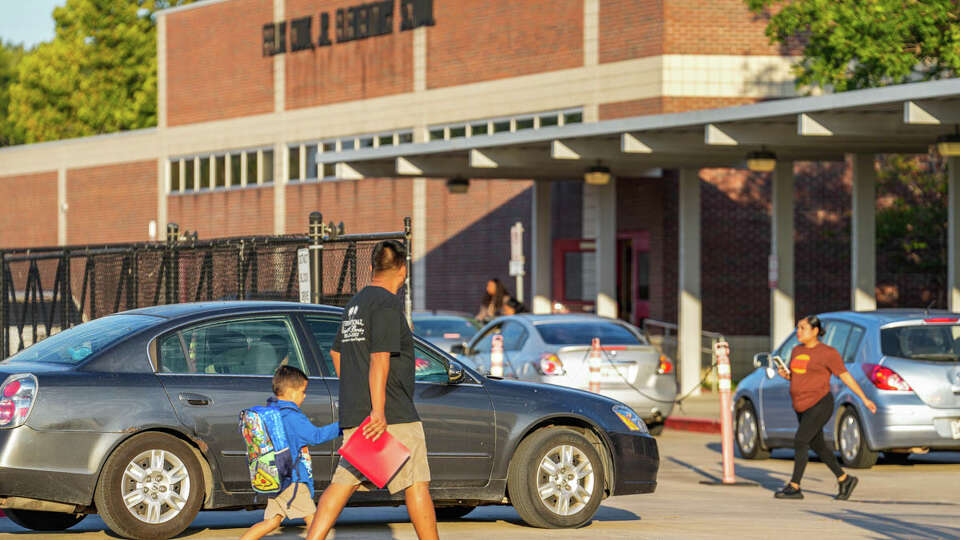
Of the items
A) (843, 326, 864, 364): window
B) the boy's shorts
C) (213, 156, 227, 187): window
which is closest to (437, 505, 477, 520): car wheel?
the boy's shorts

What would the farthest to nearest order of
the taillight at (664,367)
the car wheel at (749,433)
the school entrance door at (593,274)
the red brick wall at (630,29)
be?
the school entrance door at (593,274) → the red brick wall at (630,29) → the taillight at (664,367) → the car wheel at (749,433)

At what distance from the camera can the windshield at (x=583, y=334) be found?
2125cm

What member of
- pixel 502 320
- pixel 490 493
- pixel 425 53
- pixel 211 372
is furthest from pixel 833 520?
pixel 425 53

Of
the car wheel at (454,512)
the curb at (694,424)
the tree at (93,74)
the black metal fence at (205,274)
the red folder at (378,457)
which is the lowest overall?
the curb at (694,424)

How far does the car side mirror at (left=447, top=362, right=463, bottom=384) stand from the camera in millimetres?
11305

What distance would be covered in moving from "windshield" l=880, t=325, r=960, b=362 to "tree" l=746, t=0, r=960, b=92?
10.5 meters

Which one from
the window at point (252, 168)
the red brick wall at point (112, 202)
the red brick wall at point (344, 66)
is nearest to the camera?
the red brick wall at point (344, 66)

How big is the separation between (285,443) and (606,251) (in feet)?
75.1

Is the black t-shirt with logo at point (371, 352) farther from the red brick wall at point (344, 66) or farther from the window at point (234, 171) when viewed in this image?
the window at point (234, 171)

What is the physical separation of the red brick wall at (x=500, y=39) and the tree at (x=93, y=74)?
37.2 m

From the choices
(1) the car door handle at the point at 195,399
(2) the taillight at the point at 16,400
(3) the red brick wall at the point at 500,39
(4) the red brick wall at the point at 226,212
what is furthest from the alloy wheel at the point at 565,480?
(4) the red brick wall at the point at 226,212

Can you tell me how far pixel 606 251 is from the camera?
31875 mm

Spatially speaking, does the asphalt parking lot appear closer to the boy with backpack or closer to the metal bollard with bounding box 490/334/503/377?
the boy with backpack

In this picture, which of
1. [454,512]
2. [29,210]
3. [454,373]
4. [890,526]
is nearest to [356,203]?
[29,210]
